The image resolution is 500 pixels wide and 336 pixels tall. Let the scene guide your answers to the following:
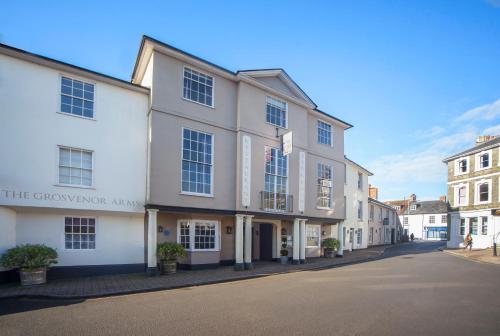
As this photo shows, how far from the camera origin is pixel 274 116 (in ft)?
60.2

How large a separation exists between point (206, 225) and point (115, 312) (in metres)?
8.21

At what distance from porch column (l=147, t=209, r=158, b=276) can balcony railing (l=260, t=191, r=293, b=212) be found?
18.7ft

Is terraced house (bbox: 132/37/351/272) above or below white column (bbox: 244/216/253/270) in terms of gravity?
above

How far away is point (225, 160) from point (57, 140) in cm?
708

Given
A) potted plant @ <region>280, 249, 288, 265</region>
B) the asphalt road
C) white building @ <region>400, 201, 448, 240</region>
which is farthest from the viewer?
white building @ <region>400, 201, 448, 240</region>

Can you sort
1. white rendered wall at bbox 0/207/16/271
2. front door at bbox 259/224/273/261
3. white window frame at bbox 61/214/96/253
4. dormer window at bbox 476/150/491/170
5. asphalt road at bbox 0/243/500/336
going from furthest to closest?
dormer window at bbox 476/150/491/170, front door at bbox 259/224/273/261, white window frame at bbox 61/214/96/253, white rendered wall at bbox 0/207/16/271, asphalt road at bbox 0/243/500/336

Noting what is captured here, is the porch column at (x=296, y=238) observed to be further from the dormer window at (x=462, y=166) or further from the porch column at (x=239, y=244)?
the dormer window at (x=462, y=166)

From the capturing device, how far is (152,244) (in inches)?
521

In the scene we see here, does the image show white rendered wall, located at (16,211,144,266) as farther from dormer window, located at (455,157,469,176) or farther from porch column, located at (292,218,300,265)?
dormer window, located at (455,157,469,176)

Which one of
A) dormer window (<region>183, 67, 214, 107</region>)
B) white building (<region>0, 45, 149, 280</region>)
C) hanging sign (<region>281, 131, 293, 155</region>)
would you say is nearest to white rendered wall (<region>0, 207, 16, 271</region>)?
white building (<region>0, 45, 149, 280</region>)

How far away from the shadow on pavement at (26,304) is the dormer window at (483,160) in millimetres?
33135

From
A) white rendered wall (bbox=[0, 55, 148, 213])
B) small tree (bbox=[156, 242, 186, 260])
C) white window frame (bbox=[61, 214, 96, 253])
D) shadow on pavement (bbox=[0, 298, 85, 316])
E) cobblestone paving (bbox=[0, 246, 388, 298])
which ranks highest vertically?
white rendered wall (bbox=[0, 55, 148, 213])

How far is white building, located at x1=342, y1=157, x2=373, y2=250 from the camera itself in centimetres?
2891

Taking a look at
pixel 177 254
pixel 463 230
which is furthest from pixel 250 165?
pixel 463 230
